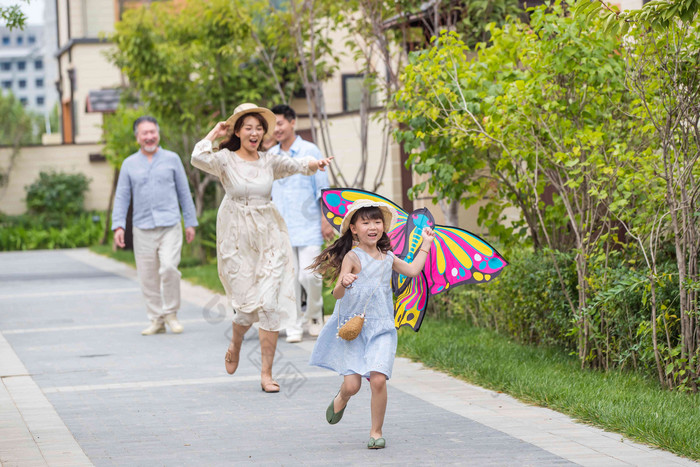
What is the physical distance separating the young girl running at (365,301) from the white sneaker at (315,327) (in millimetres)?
3871

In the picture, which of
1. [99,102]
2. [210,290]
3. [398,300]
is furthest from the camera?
[99,102]

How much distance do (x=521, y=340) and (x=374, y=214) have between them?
11.2ft

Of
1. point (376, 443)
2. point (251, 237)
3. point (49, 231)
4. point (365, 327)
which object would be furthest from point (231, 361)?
point (49, 231)

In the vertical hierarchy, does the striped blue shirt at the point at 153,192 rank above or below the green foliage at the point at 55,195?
above

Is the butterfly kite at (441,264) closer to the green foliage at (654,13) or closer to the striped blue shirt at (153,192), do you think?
the green foliage at (654,13)

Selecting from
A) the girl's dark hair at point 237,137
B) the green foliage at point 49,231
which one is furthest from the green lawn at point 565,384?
the green foliage at point 49,231

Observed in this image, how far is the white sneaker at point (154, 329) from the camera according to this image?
10.4 meters

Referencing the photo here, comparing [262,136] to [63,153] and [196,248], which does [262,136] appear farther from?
[63,153]

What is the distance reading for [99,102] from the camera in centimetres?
2897

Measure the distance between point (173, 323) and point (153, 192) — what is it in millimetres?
1279

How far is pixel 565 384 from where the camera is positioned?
6898 mm

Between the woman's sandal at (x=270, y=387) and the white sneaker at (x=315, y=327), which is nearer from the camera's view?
the woman's sandal at (x=270, y=387)

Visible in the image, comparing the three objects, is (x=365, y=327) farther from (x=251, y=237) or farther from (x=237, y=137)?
(x=237, y=137)

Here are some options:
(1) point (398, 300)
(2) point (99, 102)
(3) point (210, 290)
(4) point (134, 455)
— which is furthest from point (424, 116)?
(2) point (99, 102)
